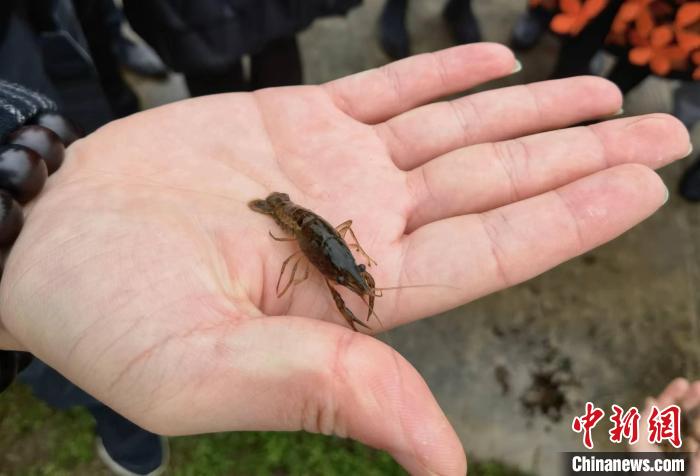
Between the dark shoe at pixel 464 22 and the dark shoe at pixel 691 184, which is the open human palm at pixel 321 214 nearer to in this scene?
the dark shoe at pixel 691 184

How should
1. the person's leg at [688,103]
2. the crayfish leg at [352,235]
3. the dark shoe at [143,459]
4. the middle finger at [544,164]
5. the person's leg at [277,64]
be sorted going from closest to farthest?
the crayfish leg at [352,235], the middle finger at [544,164], the dark shoe at [143,459], the person's leg at [277,64], the person's leg at [688,103]

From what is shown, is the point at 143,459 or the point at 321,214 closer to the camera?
the point at 321,214

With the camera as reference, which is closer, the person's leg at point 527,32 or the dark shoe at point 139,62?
the dark shoe at point 139,62

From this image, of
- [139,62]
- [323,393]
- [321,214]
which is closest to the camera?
[323,393]

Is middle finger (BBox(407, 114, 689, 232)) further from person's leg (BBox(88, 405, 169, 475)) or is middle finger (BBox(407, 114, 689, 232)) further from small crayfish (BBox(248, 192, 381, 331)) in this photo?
person's leg (BBox(88, 405, 169, 475))

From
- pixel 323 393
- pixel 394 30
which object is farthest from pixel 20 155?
pixel 394 30

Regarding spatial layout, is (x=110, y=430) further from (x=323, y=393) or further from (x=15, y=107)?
(x=323, y=393)

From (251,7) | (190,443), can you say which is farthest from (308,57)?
(190,443)

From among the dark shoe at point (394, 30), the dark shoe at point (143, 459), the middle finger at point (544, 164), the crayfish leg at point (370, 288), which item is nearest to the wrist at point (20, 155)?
the dark shoe at point (143, 459)

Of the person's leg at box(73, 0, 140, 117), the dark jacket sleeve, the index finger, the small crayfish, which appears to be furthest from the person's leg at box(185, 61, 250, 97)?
the small crayfish
